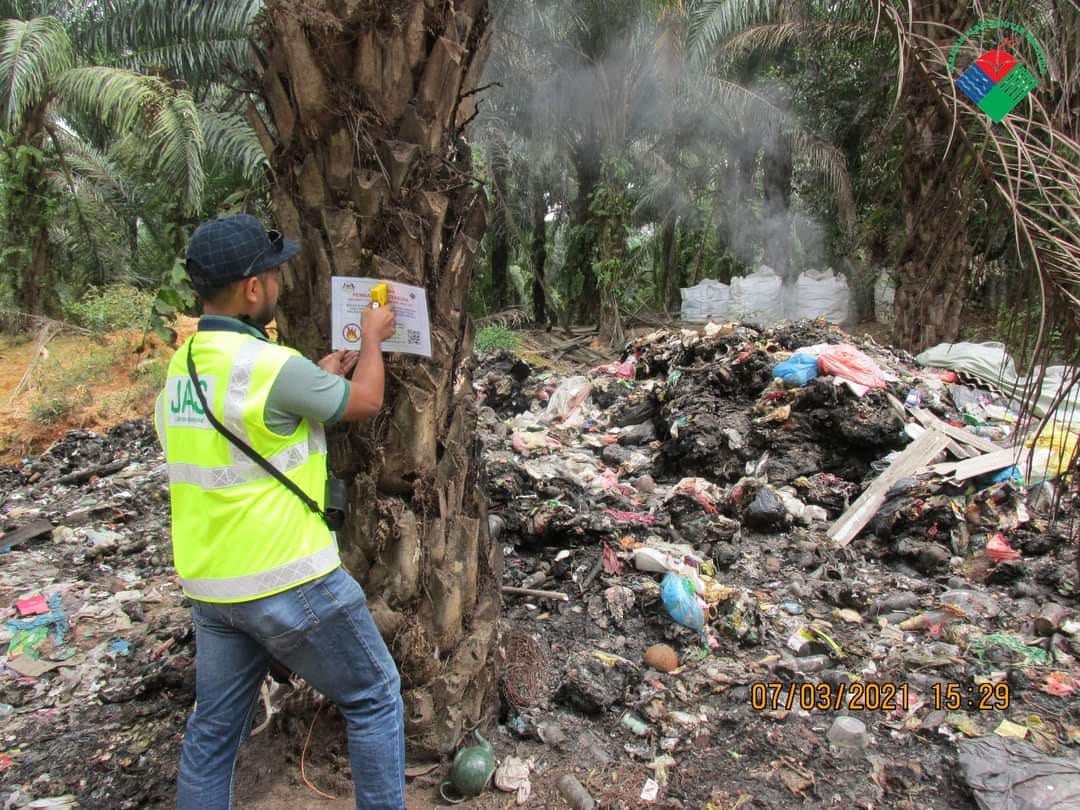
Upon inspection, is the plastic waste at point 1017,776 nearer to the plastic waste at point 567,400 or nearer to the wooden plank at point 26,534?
the wooden plank at point 26,534

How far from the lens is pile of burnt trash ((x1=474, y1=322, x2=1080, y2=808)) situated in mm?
2426

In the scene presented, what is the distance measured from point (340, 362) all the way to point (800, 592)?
281cm

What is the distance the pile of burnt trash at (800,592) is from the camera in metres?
2.43

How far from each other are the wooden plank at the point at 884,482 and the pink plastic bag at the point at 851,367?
35.3 inches

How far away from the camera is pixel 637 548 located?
3.91 metres

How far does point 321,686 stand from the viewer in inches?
70.9

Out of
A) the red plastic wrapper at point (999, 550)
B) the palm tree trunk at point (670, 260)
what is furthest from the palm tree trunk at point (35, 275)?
the palm tree trunk at point (670, 260)

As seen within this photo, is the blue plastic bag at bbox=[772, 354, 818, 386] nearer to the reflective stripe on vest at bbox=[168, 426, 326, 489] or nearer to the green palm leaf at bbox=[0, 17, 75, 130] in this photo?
the reflective stripe on vest at bbox=[168, 426, 326, 489]

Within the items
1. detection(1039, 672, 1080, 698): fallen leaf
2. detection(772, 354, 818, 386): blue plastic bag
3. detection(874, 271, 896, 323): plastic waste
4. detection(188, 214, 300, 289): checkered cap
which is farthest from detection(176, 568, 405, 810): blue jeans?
detection(874, 271, 896, 323): plastic waste

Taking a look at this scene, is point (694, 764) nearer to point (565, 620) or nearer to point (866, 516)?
point (565, 620)

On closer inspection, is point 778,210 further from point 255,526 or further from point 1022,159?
point 255,526

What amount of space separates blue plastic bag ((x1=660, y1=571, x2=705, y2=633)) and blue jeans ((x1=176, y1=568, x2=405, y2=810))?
1.68m

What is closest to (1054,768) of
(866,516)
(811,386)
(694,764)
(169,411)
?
(694,764)

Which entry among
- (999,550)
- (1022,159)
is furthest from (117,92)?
(999,550)
